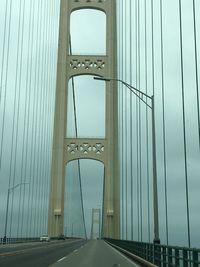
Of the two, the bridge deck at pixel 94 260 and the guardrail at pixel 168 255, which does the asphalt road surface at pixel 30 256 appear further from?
the guardrail at pixel 168 255

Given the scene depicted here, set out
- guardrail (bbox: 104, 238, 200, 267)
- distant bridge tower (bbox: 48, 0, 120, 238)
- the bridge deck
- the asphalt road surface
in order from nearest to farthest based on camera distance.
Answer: guardrail (bbox: 104, 238, 200, 267)
the asphalt road surface
the bridge deck
distant bridge tower (bbox: 48, 0, 120, 238)

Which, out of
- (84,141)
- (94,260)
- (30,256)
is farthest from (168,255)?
(84,141)

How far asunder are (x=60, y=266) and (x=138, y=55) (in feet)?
54.7

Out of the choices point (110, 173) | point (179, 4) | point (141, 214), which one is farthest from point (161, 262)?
point (110, 173)

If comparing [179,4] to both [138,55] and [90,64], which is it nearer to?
[138,55]

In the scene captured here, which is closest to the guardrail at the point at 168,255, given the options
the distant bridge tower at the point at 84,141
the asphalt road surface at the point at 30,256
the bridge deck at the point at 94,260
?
the bridge deck at the point at 94,260

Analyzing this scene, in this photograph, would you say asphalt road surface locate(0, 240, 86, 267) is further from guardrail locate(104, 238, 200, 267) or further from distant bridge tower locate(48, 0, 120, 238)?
distant bridge tower locate(48, 0, 120, 238)

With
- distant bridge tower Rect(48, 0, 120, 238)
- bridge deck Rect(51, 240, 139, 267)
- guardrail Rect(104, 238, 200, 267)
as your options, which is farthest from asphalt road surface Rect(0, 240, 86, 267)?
distant bridge tower Rect(48, 0, 120, 238)

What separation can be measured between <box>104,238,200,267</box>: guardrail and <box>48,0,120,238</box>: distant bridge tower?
1126 inches

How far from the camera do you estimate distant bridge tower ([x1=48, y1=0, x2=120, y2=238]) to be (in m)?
52.2

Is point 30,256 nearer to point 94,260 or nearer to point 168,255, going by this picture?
point 94,260

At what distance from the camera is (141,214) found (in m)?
26.7

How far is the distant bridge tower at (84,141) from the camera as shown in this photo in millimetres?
52219

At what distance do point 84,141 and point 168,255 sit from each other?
132ft
